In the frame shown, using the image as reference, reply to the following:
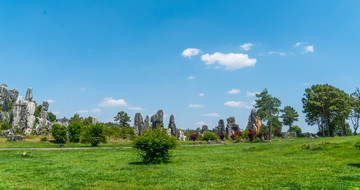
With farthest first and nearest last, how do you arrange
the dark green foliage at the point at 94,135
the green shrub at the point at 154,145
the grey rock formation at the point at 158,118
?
the grey rock formation at the point at 158,118
the dark green foliage at the point at 94,135
the green shrub at the point at 154,145

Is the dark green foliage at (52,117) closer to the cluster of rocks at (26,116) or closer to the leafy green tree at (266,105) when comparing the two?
the cluster of rocks at (26,116)

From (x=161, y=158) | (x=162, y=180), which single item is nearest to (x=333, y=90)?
(x=161, y=158)

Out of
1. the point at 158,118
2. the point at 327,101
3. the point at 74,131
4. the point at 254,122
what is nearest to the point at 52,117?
the point at 158,118

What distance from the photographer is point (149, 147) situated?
1672cm

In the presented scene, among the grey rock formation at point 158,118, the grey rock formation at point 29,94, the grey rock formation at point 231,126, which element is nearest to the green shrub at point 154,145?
the grey rock formation at point 158,118

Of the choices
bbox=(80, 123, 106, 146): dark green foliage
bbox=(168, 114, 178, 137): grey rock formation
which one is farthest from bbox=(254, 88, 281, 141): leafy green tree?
bbox=(80, 123, 106, 146): dark green foliage

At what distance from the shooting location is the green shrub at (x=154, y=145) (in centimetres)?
1670

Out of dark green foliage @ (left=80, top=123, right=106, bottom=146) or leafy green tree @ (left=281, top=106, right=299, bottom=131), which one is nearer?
dark green foliage @ (left=80, top=123, right=106, bottom=146)

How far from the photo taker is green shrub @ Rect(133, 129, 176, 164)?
54.8ft

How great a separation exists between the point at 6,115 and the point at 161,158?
74.0 metres

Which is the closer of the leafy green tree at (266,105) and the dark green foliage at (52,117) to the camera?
the leafy green tree at (266,105)

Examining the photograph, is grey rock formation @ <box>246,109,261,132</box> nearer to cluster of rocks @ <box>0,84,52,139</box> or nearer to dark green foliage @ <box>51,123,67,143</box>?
dark green foliage @ <box>51,123,67,143</box>

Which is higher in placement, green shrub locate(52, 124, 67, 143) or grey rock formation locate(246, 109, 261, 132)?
grey rock formation locate(246, 109, 261, 132)

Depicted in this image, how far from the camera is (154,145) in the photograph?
1670cm
